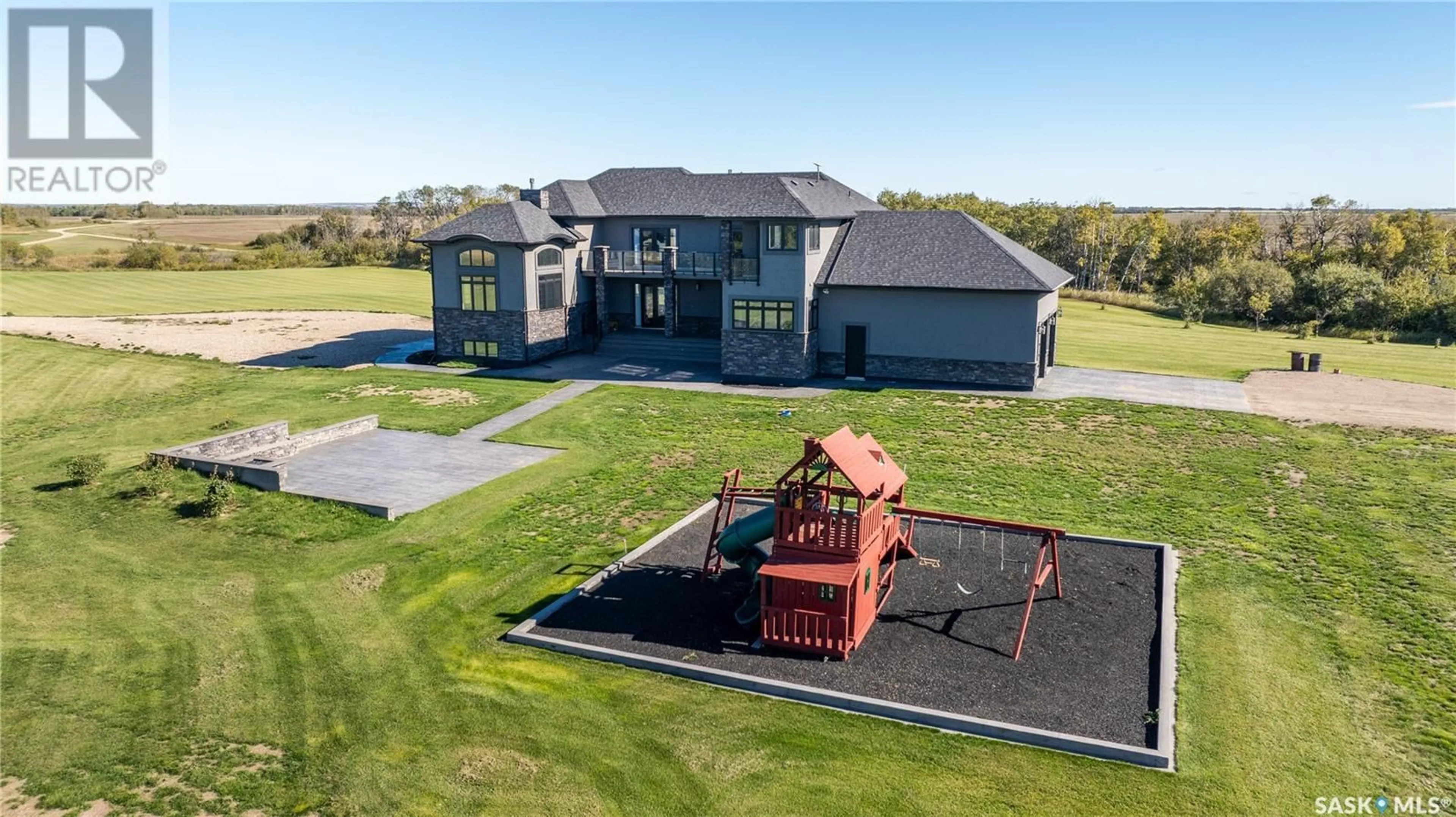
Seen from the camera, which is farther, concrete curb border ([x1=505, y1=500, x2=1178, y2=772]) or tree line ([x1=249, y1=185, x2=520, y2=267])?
tree line ([x1=249, y1=185, x2=520, y2=267])

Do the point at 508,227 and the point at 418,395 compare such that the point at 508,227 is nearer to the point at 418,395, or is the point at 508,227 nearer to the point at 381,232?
the point at 418,395

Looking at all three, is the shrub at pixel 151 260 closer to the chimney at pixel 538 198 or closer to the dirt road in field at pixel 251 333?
the dirt road in field at pixel 251 333

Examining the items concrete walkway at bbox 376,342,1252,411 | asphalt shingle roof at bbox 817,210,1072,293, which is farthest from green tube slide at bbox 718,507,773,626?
asphalt shingle roof at bbox 817,210,1072,293

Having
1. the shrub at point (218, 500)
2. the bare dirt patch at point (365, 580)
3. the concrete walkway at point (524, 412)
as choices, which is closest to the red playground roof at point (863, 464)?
the bare dirt patch at point (365, 580)

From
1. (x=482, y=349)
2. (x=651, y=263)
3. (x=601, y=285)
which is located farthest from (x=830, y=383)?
(x=482, y=349)

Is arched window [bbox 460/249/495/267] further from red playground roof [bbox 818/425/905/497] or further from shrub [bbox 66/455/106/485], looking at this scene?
red playground roof [bbox 818/425/905/497]

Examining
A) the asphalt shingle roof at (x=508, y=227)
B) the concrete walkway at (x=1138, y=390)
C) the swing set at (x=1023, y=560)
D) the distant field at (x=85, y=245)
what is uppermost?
the distant field at (x=85, y=245)
